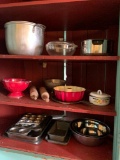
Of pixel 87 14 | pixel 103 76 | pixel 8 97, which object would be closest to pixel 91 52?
pixel 87 14

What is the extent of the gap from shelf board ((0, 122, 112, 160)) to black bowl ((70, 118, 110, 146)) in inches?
1.5

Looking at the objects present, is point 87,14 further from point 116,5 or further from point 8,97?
point 8,97

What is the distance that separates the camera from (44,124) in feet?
3.42

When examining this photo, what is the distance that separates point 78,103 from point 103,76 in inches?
13.9

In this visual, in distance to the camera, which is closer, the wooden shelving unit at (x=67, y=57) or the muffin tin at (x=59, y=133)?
the wooden shelving unit at (x=67, y=57)

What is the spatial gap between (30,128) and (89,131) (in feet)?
1.29

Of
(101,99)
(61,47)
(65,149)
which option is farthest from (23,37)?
(65,149)

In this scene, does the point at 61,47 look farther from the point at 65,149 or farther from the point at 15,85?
the point at 65,149

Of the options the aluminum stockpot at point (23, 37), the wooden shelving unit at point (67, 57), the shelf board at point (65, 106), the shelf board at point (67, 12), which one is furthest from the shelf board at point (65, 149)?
the shelf board at point (67, 12)

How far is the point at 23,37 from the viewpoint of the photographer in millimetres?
763

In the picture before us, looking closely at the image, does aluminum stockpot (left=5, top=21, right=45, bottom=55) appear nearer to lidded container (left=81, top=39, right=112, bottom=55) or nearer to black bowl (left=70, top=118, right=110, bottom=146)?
lidded container (left=81, top=39, right=112, bottom=55)

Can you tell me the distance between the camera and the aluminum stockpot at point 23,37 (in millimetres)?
757

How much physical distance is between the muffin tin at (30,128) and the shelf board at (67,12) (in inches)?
27.2

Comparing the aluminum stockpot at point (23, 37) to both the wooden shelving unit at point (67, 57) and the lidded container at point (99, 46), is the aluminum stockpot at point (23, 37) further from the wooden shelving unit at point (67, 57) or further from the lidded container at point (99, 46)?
the lidded container at point (99, 46)
